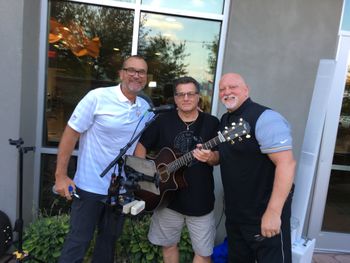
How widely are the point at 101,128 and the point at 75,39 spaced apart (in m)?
1.67

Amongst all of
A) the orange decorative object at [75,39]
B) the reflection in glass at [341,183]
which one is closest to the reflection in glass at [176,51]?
the orange decorative object at [75,39]

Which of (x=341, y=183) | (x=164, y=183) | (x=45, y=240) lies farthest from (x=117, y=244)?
(x=341, y=183)

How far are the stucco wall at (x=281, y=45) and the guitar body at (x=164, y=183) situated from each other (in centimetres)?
136

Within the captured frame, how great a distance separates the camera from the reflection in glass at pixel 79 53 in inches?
137

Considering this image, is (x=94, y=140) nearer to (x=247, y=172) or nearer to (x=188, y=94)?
(x=188, y=94)

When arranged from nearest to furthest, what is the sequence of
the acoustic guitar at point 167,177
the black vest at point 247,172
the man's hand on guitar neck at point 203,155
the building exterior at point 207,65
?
the black vest at point 247,172 < the man's hand on guitar neck at point 203,155 < the acoustic guitar at point 167,177 < the building exterior at point 207,65

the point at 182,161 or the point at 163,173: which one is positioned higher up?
the point at 182,161

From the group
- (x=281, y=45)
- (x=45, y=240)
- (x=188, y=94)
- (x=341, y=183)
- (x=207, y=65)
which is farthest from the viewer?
(x=341, y=183)

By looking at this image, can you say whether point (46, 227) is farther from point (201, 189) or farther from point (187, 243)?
point (201, 189)

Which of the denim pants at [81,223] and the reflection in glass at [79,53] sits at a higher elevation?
the reflection in glass at [79,53]

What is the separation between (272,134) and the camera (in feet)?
6.19

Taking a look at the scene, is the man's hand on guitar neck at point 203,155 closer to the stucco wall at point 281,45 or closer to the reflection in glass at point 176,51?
the stucco wall at point 281,45

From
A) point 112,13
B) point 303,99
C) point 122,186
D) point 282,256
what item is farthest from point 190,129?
point 112,13

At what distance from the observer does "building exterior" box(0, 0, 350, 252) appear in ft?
10.2
